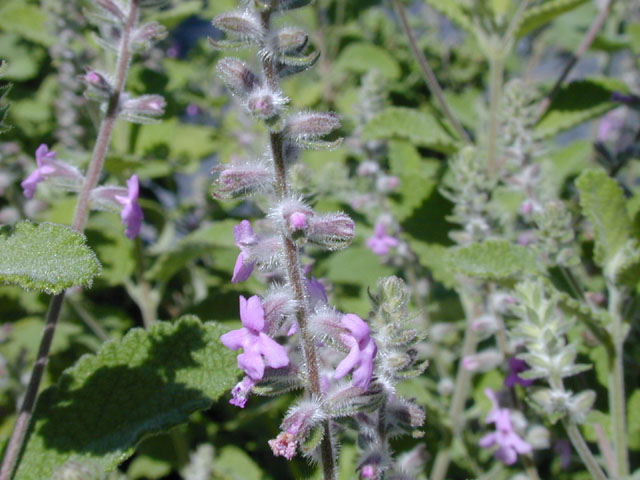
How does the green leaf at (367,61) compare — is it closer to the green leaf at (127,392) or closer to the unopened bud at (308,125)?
the green leaf at (127,392)

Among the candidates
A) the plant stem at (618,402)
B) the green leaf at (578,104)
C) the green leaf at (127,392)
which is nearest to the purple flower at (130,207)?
the green leaf at (127,392)

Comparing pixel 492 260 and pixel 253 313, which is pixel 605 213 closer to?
pixel 492 260

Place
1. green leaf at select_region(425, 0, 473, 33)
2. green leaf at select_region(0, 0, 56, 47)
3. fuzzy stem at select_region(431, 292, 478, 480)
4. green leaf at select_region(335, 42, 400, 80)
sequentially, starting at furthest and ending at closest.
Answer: green leaf at select_region(335, 42, 400, 80), green leaf at select_region(0, 0, 56, 47), green leaf at select_region(425, 0, 473, 33), fuzzy stem at select_region(431, 292, 478, 480)

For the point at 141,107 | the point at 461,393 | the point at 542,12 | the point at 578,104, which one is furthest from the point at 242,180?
the point at 578,104

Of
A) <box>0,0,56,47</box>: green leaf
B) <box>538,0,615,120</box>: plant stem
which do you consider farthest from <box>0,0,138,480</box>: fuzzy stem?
<box>0,0,56,47</box>: green leaf

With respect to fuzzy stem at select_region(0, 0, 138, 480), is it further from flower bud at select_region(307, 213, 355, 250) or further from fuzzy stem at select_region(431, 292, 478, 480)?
fuzzy stem at select_region(431, 292, 478, 480)

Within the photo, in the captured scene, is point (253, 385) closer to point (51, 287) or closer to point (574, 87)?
point (51, 287)
